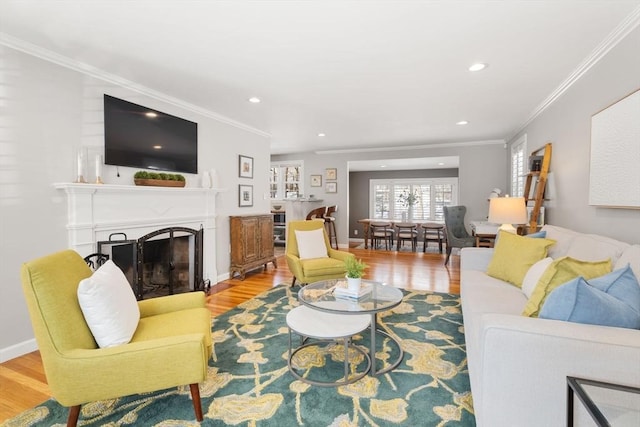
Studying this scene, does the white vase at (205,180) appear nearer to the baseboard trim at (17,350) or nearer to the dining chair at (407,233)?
the baseboard trim at (17,350)

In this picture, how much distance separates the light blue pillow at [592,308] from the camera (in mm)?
1282

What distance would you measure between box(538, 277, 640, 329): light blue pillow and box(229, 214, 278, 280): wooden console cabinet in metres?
4.12

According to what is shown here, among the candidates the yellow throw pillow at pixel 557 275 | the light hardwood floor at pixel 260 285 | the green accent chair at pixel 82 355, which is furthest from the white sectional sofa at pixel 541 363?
the light hardwood floor at pixel 260 285

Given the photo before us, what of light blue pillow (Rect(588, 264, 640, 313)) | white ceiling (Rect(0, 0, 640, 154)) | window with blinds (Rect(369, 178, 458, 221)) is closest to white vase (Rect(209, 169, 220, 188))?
white ceiling (Rect(0, 0, 640, 154))

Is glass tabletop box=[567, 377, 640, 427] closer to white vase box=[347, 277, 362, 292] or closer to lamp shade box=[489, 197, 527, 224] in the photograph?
white vase box=[347, 277, 362, 292]

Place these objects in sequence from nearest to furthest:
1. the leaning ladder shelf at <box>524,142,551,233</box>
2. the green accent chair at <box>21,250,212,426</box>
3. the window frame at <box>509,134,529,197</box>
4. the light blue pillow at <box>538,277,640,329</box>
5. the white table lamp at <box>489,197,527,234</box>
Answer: the light blue pillow at <box>538,277,640,329</box>, the green accent chair at <box>21,250,212,426</box>, the white table lamp at <box>489,197,527,234</box>, the leaning ladder shelf at <box>524,142,551,233</box>, the window frame at <box>509,134,529,197</box>

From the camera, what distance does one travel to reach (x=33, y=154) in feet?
8.48

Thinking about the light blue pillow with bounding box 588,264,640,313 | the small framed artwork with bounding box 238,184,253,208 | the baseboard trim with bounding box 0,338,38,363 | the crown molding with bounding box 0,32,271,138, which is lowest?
the baseboard trim with bounding box 0,338,38,363

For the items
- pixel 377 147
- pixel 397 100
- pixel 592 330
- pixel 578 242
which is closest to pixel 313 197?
pixel 377 147

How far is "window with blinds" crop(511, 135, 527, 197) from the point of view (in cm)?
516

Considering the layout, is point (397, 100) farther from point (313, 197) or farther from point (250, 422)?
point (313, 197)

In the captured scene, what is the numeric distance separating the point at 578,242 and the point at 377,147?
17.6 ft

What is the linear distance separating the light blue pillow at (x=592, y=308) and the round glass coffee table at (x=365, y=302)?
1.09 m

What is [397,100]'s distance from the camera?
3.93 meters
